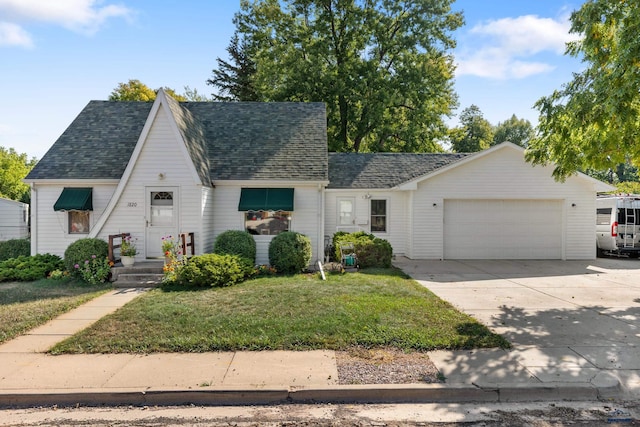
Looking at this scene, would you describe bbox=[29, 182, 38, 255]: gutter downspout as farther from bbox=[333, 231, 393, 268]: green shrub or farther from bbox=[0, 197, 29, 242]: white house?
bbox=[0, 197, 29, 242]: white house

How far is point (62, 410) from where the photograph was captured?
165 inches

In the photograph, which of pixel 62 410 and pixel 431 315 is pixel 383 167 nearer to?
pixel 431 315

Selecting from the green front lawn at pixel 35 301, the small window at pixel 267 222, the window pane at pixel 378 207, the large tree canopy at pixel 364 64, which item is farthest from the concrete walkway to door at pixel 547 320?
the large tree canopy at pixel 364 64

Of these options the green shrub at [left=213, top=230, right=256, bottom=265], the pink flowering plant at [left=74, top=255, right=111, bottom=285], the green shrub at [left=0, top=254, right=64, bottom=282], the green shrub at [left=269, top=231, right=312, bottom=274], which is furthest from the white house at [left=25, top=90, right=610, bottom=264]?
the pink flowering plant at [left=74, top=255, right=111, bottom=285]

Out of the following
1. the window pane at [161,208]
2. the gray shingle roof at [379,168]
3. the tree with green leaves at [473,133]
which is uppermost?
the tree with green leaves at [473,133]

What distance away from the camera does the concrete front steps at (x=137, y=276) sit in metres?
10.2

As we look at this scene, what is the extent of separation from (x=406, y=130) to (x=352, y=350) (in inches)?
873

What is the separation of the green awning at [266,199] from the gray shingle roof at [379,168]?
12.0 feet

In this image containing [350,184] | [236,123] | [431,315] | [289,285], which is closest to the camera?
[431,315]

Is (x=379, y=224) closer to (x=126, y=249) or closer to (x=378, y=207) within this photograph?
(x=378, y=207)

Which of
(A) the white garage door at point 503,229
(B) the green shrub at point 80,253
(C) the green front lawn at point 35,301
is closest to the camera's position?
(C) the green front lawn at point 35,301

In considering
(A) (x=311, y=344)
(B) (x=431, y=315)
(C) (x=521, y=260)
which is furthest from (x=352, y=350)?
(C) (x=521, y=260)

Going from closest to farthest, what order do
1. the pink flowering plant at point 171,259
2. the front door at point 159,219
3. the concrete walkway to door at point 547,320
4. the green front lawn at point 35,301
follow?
the concrete walkway to door at point 547,320
the green front lawn at point 35,301
the pink flowering plant at point 171,259
the front door at point 159,219

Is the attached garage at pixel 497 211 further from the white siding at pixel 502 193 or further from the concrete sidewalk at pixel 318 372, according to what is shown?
the concrete sidewalk at pixel 318 372
